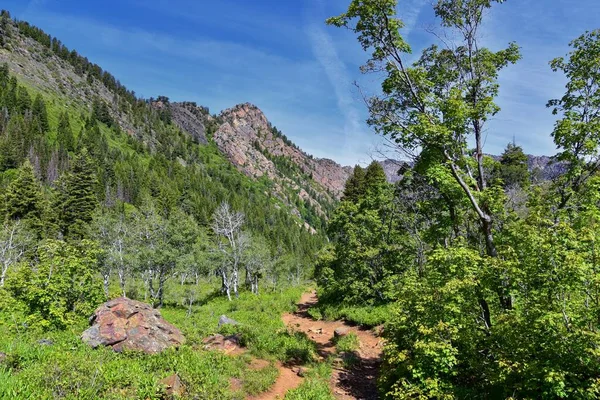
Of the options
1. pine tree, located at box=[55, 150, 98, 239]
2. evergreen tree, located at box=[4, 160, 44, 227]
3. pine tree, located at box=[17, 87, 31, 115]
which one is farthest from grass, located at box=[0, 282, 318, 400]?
pine tree, located at box=[17, 87, 31, 115]

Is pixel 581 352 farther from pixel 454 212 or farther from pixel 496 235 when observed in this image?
pixel 454 212

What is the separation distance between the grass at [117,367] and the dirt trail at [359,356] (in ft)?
7.54

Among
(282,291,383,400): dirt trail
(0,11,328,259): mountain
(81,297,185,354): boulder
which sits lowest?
(282,291,383,400): dirt trail

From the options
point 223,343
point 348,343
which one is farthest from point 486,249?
point 223,343

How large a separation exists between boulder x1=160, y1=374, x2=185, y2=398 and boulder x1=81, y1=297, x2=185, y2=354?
3455 millimetres

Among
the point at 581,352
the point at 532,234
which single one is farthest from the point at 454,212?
the point at 581,352

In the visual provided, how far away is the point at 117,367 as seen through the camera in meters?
10.7

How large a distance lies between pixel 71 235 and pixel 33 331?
53172 mm

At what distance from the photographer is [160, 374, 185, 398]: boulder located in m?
9.52

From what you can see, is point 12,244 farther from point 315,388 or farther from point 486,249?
point 486,249

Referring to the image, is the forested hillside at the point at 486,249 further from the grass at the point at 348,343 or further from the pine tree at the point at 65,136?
the pine tree at the point at 65,136

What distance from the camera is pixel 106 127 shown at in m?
158

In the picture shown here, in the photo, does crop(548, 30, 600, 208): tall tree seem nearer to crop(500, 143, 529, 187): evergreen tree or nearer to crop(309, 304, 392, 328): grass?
crop(309, 304, 392, 328): grass

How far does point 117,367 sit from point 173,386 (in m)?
2.29
